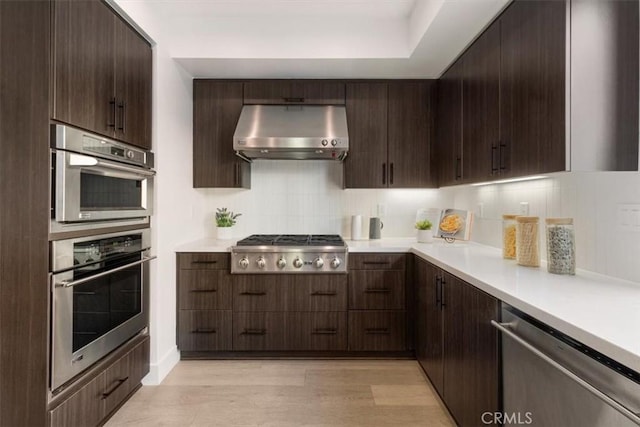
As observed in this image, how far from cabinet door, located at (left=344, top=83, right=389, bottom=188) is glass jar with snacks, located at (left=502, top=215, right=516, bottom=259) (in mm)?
1166

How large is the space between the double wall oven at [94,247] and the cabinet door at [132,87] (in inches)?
4.4

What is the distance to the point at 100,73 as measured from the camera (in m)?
1.85

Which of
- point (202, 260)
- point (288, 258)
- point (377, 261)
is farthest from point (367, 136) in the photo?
point (202, 260)

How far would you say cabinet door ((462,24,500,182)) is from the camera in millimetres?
2023

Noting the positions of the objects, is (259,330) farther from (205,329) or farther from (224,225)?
(224,225)

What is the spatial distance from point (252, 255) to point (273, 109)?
4.21 ft

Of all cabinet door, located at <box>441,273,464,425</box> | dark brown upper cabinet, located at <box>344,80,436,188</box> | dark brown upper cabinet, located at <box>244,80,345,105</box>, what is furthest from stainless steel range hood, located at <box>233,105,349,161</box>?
cabinet door, located at <box>441,273,464,425</box>

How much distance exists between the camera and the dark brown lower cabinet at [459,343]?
4.82 feet

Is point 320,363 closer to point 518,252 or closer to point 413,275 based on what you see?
point 413,275

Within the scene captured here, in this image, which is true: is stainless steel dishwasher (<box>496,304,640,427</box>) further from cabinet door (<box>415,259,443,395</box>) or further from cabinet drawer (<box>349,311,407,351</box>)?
cabinet drawer (<box>349,311,407,351</box>)

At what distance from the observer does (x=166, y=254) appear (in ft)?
8.41

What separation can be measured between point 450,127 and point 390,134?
535mm

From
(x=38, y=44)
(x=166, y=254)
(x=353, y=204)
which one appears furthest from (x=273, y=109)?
(x=38, y=44)

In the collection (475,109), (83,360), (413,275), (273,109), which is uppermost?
(273,109)
